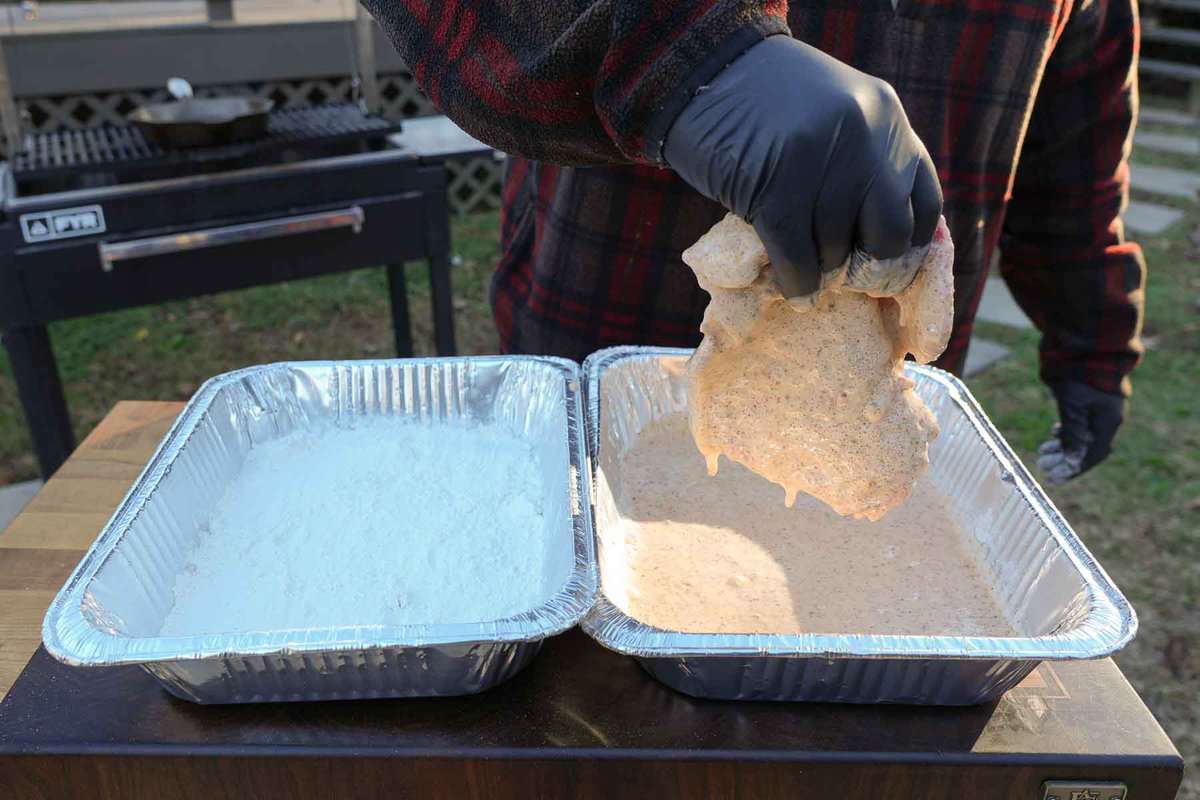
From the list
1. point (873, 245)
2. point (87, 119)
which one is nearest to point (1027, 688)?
point (873, 245)

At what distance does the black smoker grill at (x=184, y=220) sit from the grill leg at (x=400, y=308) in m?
0.36

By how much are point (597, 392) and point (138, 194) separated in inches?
70.6

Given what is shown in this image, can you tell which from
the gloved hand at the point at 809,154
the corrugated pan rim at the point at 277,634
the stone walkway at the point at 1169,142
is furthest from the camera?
the stone walkway at the point at 1169,142

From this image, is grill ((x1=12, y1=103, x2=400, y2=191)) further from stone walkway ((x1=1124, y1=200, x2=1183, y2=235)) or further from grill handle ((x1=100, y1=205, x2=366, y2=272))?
stone walkway ((x1=1124, y1=200, x2=1183, y2=235))

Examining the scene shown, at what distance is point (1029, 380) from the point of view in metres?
4.03

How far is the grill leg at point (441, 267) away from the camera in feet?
10.4

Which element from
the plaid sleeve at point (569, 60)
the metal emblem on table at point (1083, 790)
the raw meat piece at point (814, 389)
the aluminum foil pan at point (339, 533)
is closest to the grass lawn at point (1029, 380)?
the metal emblem on table at point (1083, 790)

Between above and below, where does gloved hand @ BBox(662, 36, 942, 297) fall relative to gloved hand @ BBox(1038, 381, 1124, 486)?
above

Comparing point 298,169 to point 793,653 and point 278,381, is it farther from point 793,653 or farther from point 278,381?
point 793,653

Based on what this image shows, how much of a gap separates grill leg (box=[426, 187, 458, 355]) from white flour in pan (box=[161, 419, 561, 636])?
1.57 m

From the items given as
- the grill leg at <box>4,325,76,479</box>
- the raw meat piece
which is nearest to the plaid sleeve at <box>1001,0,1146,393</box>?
the raw meat piece

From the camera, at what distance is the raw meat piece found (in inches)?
46.6

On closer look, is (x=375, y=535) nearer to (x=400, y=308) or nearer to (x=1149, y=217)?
(x=400, y=308)

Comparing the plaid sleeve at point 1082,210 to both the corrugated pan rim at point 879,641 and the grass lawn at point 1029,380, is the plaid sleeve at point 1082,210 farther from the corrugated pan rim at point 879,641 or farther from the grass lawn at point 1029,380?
the grass lawn at point 1029,380
